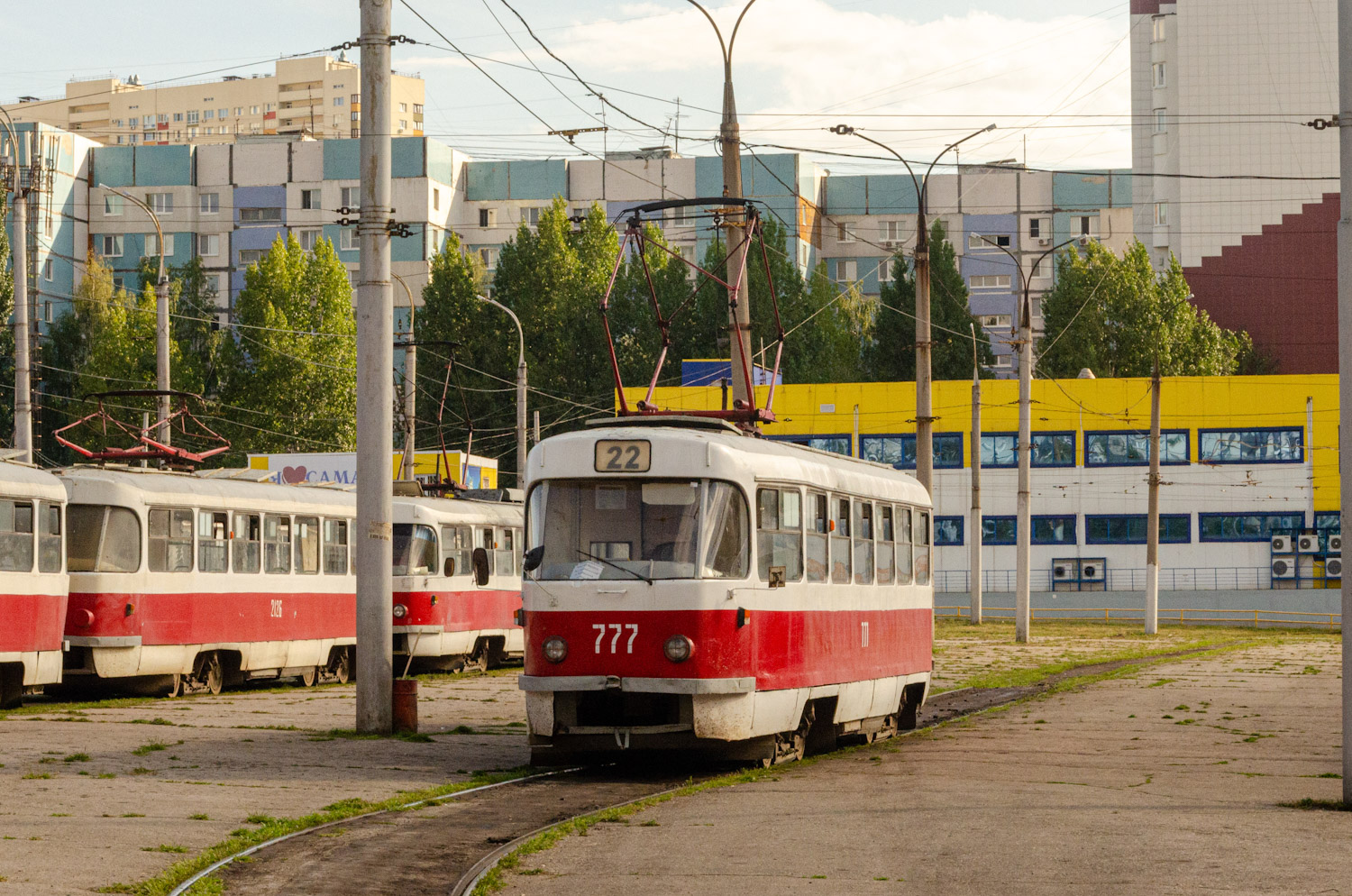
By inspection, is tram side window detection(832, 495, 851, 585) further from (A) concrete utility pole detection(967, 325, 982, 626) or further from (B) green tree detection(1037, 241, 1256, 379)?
(B) green tree detection(1037, 241, 1256, 379)

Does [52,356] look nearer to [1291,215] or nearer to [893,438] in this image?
[893,438]

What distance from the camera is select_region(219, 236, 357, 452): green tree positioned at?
69.5 meters

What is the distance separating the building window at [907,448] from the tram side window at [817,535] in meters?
55.6

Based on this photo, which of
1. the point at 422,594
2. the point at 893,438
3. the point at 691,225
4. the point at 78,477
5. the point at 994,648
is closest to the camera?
the point at 78,477

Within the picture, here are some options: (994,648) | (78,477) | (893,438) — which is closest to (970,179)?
(893,438)

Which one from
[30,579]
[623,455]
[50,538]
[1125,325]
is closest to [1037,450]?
[1125,325]

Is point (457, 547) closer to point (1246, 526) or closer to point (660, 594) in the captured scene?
point (660, 594)

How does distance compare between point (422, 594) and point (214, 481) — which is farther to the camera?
A: point (422, 594)

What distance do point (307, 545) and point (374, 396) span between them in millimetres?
9141

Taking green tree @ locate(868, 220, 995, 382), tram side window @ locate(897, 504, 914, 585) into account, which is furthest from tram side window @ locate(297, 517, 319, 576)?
green tree @ locate(868, 220, 995, 382)

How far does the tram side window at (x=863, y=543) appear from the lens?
17.5 metres

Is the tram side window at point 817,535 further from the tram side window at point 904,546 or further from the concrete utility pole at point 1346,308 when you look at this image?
the concrete utility pole at point 1346,308

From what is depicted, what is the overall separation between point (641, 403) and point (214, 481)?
8.81m

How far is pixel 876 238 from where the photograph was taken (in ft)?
328
